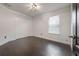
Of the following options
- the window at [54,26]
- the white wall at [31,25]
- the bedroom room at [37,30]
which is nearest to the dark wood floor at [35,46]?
the bedroom room at [37,30]

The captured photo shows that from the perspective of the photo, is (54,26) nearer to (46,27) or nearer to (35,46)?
(46,27)

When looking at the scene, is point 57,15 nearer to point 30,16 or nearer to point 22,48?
point 30,16

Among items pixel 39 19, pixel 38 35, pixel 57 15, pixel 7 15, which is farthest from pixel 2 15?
pixel 57 15

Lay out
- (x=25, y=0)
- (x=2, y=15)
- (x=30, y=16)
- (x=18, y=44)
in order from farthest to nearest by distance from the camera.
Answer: (x=2, y=15) < (x=18, y=44) < (x=30, y=16) < (x=25, y=0)

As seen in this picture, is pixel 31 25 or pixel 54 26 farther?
pixel 54 26

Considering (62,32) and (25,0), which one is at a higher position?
(25,0)

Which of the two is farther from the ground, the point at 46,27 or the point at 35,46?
the point at 46,27

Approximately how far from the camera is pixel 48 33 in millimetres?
2018

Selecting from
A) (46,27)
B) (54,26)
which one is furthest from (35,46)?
(54,26)

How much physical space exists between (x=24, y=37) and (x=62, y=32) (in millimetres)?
1251

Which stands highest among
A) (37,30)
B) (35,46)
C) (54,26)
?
(54,26)

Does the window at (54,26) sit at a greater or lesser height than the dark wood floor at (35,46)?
greater

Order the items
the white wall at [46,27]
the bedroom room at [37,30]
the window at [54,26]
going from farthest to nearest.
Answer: the window at [54,26]
the white wall at [46,27]
the bedroom room at [37,30]

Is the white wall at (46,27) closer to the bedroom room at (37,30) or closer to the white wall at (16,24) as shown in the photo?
the bedroom room at (37,30)
